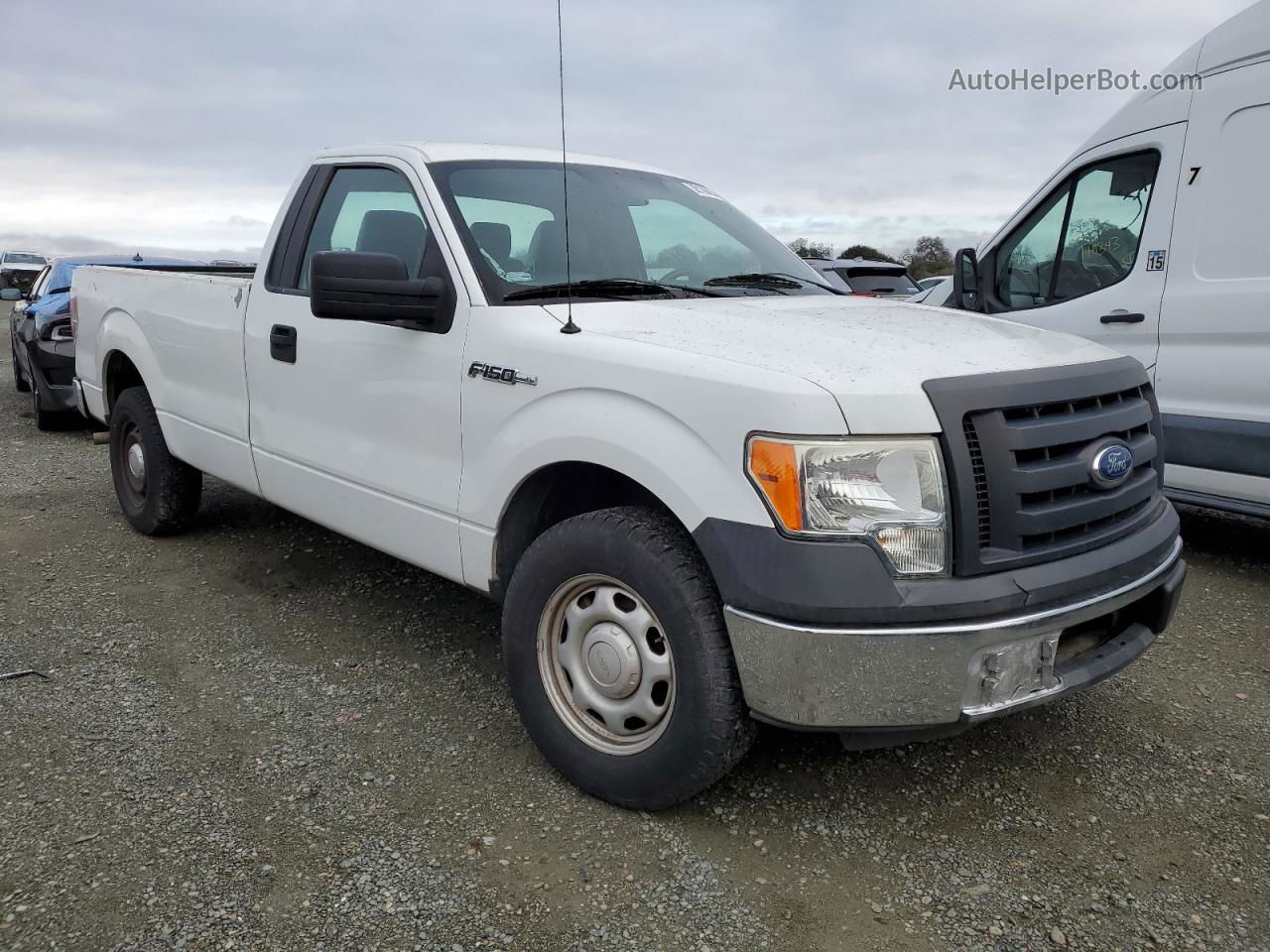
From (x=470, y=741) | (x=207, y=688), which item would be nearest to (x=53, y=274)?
(x=207, y=688)

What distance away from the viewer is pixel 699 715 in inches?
102

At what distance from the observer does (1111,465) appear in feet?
8.84

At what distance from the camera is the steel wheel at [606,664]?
2.77 m

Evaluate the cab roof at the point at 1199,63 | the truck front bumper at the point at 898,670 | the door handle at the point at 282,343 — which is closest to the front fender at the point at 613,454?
the truck front bumper at the point at 898,670

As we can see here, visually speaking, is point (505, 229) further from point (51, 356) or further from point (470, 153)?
point (51, 356)

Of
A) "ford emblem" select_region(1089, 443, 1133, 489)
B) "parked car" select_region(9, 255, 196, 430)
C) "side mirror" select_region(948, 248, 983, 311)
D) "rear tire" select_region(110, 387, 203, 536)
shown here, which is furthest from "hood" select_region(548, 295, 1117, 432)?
"parked car" select_region(9, 255, 196, 430)

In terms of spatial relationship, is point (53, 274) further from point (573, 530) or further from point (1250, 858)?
point (1250, 858)

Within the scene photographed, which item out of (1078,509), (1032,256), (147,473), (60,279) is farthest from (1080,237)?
(60,279)

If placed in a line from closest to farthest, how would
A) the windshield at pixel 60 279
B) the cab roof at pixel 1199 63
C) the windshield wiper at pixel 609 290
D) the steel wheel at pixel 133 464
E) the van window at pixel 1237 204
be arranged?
the windshield wiper at pixel 609 290 → the van window at pixel 1237 204 → the cab roof at pixel 1199 63 → the steel wheel at pixel 133 464 → the windshield at pixel 60 279

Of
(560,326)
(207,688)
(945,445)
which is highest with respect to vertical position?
(560,326)

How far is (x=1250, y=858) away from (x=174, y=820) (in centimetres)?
290

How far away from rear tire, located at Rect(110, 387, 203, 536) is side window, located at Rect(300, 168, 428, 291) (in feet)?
5.73

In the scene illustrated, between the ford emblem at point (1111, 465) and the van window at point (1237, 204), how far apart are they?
2653mm

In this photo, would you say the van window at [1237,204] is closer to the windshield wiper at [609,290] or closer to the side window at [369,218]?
the windshield wiper at [609,290]
